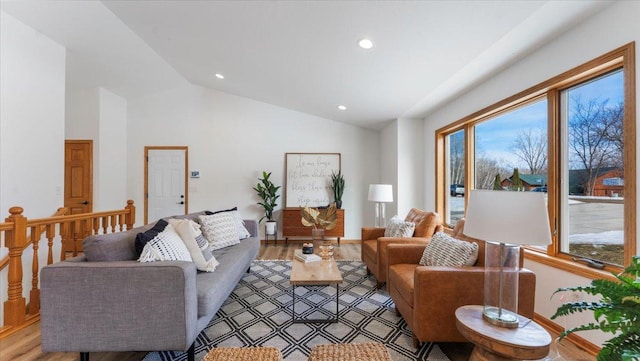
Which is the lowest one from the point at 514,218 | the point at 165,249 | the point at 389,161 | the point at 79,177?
the point at 165,249

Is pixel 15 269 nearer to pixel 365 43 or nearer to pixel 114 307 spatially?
pixel 114 307

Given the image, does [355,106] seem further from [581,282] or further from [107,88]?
[107,88]

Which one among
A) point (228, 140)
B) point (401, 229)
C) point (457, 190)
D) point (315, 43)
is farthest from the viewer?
point (228, 140)

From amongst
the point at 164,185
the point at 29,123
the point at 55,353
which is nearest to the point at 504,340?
the point at 55,353

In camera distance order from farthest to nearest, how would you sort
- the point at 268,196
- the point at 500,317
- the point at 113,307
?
the point at 268,196 < the point at 113,307 < the point at 500,317

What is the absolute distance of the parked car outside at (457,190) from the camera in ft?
12.4

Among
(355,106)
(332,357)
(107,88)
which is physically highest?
(107,88)

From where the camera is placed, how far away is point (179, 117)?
5348 mm

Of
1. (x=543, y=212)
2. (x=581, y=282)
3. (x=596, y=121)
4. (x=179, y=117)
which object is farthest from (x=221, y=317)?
(x=179, y=117)

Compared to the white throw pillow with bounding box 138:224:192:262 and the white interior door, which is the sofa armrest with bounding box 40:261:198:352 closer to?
the white throw pillow with bounding box 138:224:192:262

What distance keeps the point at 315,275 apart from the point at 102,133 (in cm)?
466

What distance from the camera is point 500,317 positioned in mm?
1449

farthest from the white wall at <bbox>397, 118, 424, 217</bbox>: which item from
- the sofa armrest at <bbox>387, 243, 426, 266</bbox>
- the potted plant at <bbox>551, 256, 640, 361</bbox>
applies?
the potted plant at <bbox>551, 256, 640, 361</bbox>

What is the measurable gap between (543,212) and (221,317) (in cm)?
247
